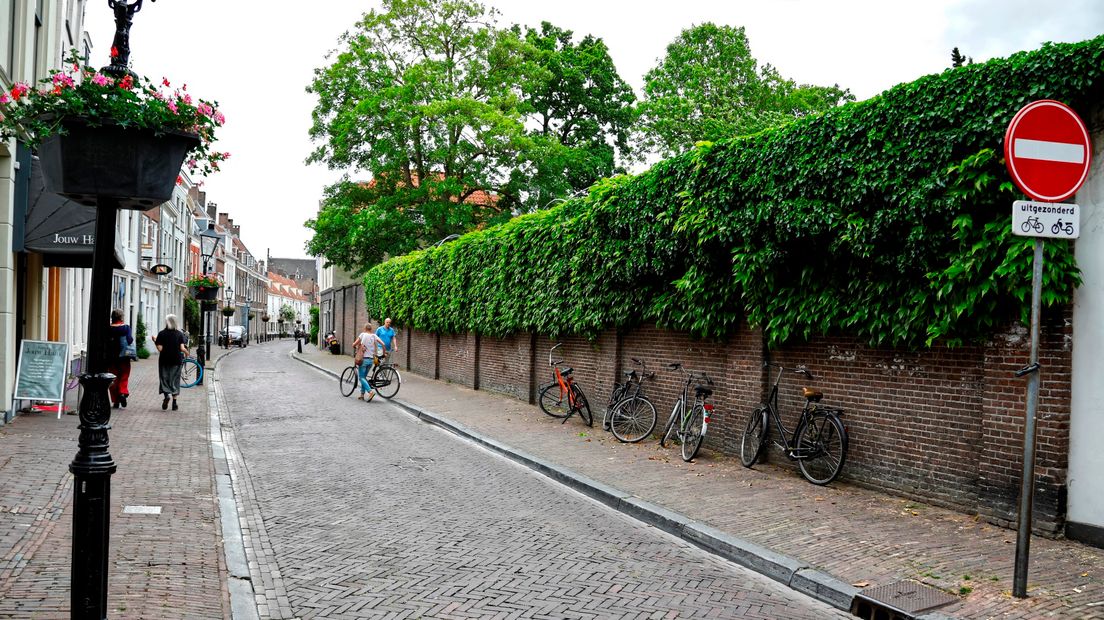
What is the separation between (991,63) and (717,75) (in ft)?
99.7

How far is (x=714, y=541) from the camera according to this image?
21.8 feet

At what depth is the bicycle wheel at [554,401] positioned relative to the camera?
14891 millimetres

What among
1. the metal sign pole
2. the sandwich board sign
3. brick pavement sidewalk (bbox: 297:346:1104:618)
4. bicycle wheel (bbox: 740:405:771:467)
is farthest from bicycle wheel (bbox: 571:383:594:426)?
the metal sign pole

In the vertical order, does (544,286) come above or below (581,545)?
above

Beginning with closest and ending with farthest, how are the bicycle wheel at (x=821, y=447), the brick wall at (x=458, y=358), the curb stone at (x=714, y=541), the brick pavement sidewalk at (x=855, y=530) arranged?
the brick pavement sidewalk at (x=855, y=530) < the curb stone at (x=714, y=541) < the bicycle wheel at (x=821, y=447) < the brick wall at (x=458, y=358)

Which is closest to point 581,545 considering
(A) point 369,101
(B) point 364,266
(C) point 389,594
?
(C) point 389,594

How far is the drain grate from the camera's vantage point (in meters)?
4.97

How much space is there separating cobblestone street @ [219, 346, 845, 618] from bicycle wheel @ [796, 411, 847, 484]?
2453mm

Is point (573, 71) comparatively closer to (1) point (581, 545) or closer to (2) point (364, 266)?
(2) point (364, 266)

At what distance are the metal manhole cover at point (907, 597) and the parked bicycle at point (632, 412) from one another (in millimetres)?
6663

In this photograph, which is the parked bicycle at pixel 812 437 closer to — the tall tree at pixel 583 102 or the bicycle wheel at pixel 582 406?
the bicycle wheel at pixel 582 406

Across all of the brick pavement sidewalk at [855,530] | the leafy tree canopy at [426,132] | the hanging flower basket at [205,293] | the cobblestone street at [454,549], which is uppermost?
the leafy tree canopy at [426,132]

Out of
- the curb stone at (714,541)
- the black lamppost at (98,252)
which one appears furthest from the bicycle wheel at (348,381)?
the black lamppost at (98,252)

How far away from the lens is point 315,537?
663cm
